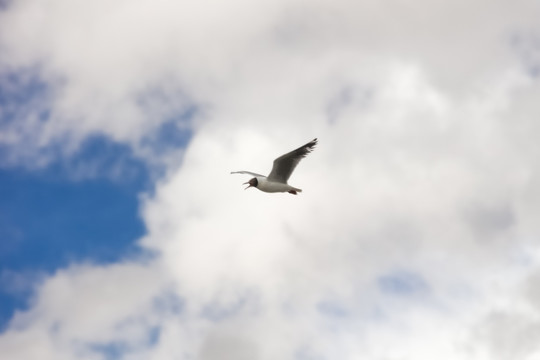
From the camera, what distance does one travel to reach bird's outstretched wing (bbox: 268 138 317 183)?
142 feet

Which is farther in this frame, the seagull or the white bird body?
the white bird body

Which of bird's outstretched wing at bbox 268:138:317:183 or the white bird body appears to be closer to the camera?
bird's outstretched wing at bbox 268:138:317:183

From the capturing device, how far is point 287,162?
44.2 meters

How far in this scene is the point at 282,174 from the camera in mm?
44875

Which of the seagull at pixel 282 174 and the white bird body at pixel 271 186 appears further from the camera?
the white bird body at pixel 271 186

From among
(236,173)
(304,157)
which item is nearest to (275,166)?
(304,157)

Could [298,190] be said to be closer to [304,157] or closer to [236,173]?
[304,157]

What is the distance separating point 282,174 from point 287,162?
101 centimetres

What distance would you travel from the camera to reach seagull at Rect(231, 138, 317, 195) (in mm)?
43500

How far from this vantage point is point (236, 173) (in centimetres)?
4925

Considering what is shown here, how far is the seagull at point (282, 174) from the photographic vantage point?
43.5 meters

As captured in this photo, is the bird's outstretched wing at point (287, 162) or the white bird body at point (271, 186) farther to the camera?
the white bird body at point (271, 186)

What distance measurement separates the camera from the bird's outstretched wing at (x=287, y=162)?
4334 centimetres

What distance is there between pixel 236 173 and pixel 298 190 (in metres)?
5.74
